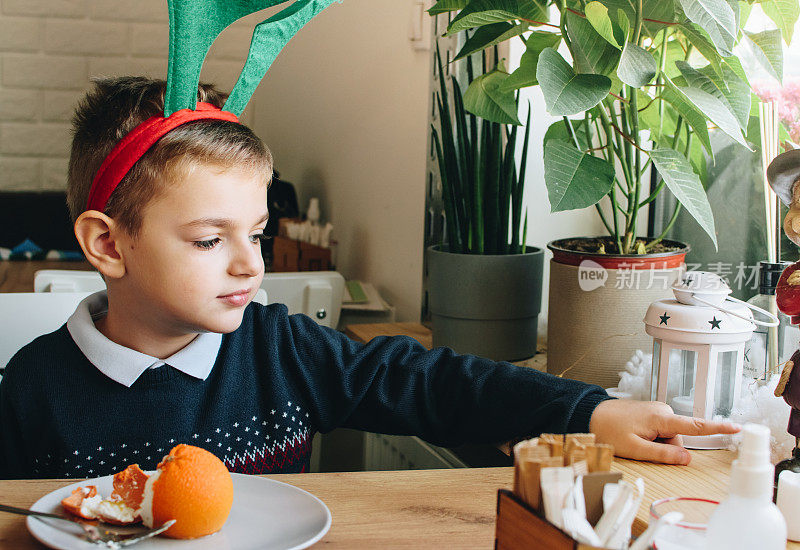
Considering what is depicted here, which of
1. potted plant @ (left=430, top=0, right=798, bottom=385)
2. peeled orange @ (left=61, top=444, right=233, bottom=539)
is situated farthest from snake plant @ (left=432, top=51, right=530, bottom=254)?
peeled orange @ (left=61, top=444, right=233, bottom=539)

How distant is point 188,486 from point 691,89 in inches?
29.9

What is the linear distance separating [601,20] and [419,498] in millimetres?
629

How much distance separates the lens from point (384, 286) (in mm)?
2062

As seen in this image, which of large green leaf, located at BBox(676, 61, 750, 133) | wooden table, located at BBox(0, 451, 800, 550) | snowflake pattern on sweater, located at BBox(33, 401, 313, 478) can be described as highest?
large green leaf, located at BBox(676, 61, 750, 133)

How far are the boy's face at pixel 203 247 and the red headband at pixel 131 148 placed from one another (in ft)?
0.18

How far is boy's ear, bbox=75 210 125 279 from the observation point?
94cm

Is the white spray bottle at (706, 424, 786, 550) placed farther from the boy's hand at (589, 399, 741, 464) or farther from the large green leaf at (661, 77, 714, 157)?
the large green leaf at (661, 77, 714, 157)

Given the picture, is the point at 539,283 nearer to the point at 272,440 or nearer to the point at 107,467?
the point at 272,440

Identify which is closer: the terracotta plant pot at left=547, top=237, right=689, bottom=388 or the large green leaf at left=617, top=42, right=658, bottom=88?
the large green leaf at left=617, top=42, right=658, bottom=88

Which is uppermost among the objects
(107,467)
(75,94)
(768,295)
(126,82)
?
(75,94)

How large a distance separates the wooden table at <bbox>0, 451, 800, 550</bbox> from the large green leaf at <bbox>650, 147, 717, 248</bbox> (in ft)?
1.13

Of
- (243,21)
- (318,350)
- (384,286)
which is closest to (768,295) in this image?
(318,350)

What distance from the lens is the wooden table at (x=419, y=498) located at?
62 cm

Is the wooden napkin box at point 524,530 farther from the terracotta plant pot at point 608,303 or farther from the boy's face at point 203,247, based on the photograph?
the terracotta plant pot at point 608,303
